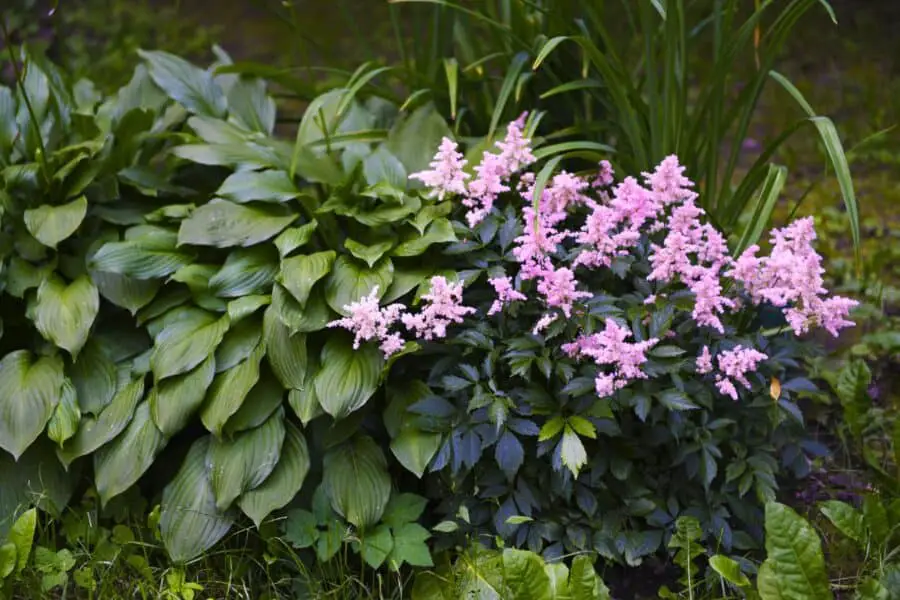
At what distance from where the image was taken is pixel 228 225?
241 centimetres

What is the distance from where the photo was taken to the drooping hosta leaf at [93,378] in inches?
92.9

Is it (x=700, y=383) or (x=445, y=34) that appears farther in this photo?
(x=445, y=34)

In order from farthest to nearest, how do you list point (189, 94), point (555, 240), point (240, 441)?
1. point (189, 94)
2. point (240, 441)
3. point (555, 240)

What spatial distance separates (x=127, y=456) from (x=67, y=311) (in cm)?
41

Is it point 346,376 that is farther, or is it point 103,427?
point 103,427

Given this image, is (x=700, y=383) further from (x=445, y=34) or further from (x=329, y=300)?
(x=445, y=34)

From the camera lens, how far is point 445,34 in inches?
118

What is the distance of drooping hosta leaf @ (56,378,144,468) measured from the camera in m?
2.30

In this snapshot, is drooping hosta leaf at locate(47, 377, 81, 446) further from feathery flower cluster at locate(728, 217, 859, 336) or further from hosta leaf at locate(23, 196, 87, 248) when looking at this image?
feathery flower cluster at locate(728, 217, 859, 336)

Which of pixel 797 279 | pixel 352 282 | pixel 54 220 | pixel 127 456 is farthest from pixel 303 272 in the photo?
pixel 797 279

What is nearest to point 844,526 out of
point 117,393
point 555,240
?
point 555,240

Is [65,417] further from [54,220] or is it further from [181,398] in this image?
[54,220]

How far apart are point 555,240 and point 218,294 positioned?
0.88 m

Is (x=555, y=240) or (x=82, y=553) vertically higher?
(x=555, y=240)
